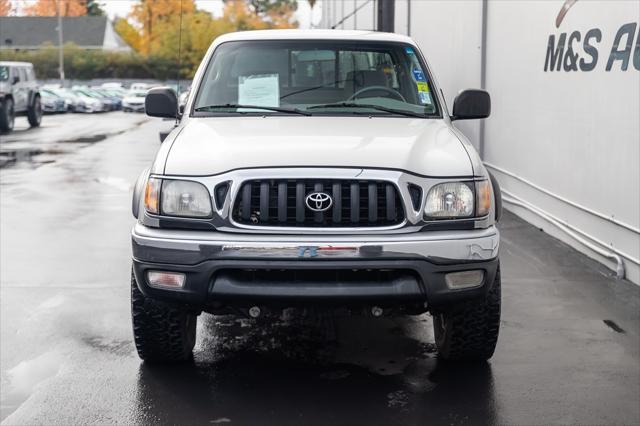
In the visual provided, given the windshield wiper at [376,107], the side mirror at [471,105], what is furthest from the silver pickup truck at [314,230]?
the side mirror at [471,105]

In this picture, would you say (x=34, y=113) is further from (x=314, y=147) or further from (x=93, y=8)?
(x=93, y=8)

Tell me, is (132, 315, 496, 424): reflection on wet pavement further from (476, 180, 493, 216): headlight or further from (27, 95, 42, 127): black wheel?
(27, 95, 42, 127): black wheel

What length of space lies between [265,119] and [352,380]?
154 centimetres

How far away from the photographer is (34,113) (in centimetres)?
3025

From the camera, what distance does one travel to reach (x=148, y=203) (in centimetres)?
451

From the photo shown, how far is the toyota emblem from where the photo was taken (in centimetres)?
429

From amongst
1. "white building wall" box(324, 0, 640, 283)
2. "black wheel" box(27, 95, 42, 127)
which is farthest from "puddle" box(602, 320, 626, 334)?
"black wheel" box(27, 95, 42, 127)

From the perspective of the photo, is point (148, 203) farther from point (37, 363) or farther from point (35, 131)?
point (35, 131)

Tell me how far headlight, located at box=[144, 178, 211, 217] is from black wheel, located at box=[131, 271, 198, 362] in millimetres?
501

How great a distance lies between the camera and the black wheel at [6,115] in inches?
1051

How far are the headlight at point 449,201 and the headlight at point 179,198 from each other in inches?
41.3

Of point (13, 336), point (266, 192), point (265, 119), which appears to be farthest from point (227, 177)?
point (13, 336)

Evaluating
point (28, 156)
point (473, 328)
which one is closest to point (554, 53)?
point (473, 328)

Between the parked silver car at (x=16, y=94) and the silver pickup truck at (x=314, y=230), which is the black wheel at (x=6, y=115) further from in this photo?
the silver pickup truck at (x=314, y=230)
